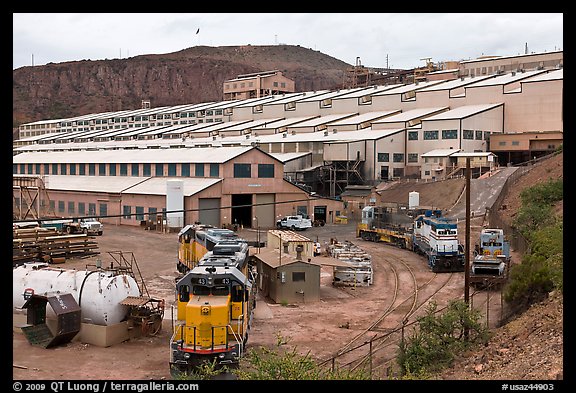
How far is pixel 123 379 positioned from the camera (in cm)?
1602

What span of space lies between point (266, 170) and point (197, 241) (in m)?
25.1

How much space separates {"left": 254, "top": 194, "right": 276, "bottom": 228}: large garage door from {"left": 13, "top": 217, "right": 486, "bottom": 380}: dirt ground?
621 inches

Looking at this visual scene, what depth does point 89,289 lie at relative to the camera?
19.8m

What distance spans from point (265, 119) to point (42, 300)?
7854cm

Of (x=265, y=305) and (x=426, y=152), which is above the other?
(x=426, y=152)

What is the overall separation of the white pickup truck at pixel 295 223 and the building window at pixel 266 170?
4.57 m

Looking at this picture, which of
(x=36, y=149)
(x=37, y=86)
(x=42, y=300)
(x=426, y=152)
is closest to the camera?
(x=42, y=300)

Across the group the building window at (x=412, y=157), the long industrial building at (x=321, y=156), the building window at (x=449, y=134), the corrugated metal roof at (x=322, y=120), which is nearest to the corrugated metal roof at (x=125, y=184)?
the long industrial building at (x=321, y=156)

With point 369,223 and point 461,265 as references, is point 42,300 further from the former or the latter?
point 369,223

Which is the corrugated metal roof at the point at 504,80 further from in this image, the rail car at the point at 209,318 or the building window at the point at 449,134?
the rail car at the point at 209,318

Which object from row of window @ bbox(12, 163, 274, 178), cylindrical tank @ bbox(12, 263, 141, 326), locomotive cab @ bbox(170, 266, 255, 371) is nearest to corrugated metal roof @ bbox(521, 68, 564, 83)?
row of window @ bbox(12, 163, 274, 178)
